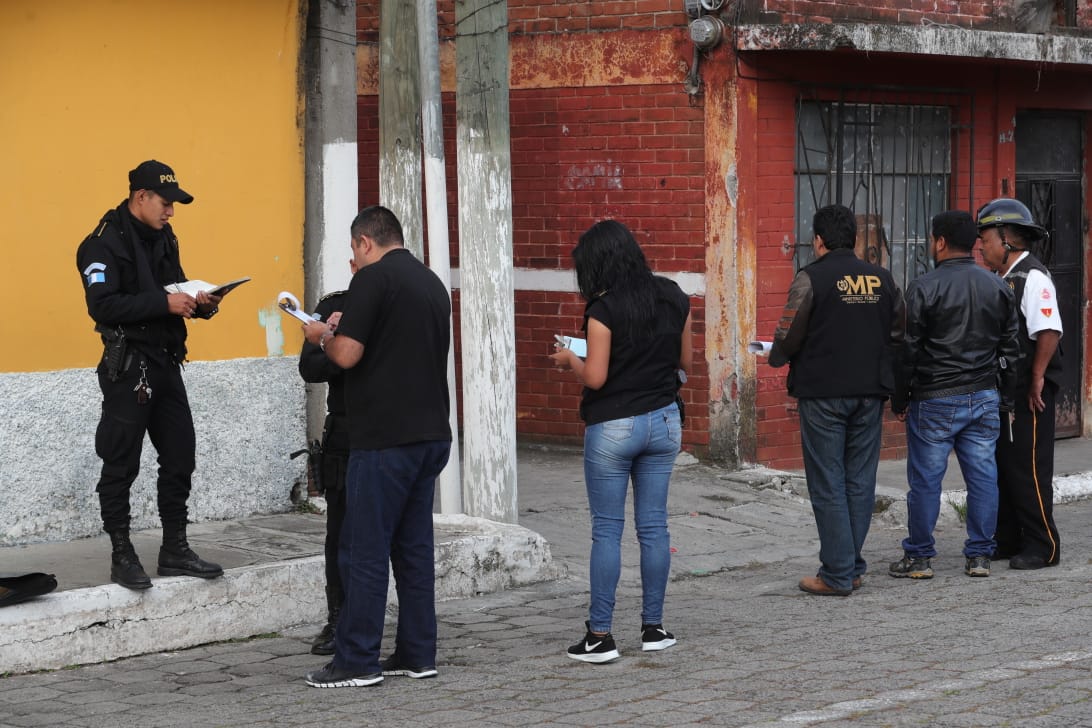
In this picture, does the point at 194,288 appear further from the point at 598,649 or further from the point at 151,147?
the point at 598,649

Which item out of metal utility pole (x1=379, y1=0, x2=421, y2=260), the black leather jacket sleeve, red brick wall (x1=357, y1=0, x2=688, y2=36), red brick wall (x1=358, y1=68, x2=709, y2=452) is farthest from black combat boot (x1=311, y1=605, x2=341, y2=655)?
red brick wall (x1=357, y1=0, x2=688, y2=36)

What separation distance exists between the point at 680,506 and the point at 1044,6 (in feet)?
18.1

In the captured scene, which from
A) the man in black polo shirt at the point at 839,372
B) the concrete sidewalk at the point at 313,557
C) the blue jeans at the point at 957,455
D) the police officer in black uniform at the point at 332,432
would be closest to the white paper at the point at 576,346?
the police officer in black uniform at the point at 332,432

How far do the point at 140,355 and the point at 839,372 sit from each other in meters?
3.20

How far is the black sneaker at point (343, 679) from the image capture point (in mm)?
6203

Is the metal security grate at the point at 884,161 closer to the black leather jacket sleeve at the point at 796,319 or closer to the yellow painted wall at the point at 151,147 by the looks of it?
the black leather jacket sleeve at the point at 796,319

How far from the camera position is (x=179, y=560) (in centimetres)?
720

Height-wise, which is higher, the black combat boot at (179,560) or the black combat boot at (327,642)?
the black combat boot at (179,560)

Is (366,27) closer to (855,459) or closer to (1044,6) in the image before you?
(1044,6)

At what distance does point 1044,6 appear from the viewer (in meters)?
12.9

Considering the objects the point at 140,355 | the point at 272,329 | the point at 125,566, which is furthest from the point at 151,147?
the point at 125,566

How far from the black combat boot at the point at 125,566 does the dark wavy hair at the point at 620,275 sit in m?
2.22

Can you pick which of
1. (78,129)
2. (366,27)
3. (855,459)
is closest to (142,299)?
(78,129)

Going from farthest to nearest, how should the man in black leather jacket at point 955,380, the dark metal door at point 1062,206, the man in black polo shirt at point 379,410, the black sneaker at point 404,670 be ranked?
the dark metal door at point 1062,206, the man in black leather jacket at point 955,380, the black sneaker at point 404,670, the man in black polo shirt at point 379,410
